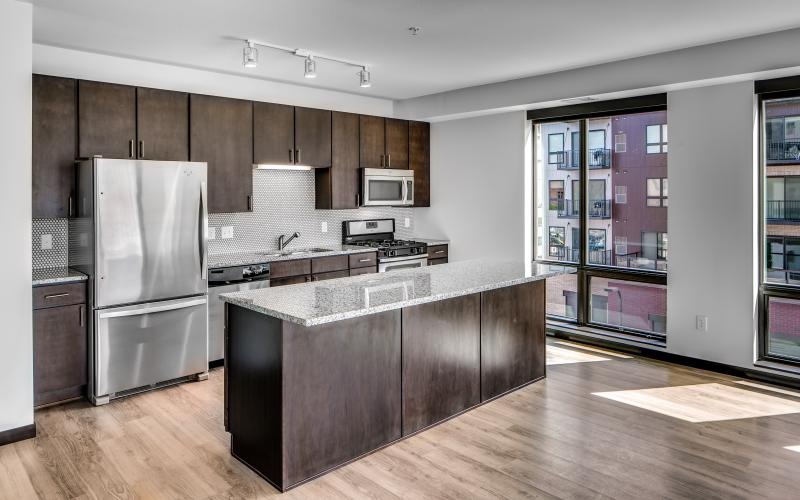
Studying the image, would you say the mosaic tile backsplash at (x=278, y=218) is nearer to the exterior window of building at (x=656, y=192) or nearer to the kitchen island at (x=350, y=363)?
Answer: the kitchen island at (x=350, y=363)

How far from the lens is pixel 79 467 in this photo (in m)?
2.86

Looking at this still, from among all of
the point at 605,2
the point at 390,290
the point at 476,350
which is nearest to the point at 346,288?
the point at 390,290

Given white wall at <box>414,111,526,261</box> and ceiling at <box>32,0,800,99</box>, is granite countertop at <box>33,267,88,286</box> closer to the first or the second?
ceiling at <box>32,0,800,99</box>

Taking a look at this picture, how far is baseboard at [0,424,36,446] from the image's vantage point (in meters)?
3.13

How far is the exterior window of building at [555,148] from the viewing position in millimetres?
5629

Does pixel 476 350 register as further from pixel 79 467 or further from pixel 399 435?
pixel 79 467

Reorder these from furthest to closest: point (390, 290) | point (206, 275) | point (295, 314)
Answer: point (206, 275) < point (390, 290) < point (295, 314)

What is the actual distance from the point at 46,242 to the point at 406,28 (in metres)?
3.08

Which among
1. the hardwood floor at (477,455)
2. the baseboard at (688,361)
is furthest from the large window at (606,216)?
the hardwood floor at (477,455)

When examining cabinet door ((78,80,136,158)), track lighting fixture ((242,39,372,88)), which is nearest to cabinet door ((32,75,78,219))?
cabinet door ((78,80,136,158))

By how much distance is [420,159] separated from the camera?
6531 mm

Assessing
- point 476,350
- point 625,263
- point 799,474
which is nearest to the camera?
point 799,474

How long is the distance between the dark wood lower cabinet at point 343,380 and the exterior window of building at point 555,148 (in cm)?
259

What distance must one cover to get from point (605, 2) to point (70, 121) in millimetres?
3660
